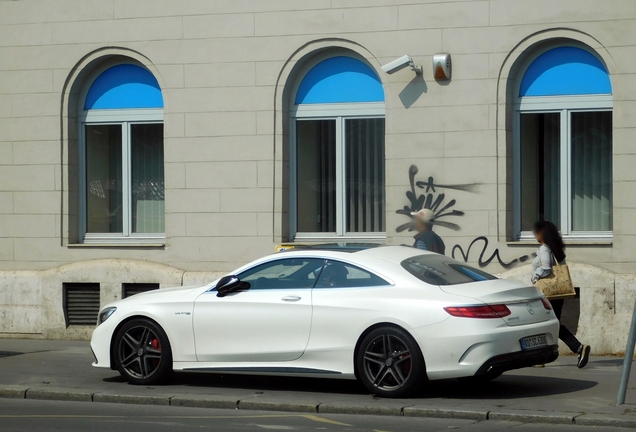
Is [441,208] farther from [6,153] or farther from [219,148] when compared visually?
[6,153]

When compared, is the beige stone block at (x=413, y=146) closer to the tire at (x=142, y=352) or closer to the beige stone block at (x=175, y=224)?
the beige stone block at (x=175, y=224)

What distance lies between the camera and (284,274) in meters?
9.89

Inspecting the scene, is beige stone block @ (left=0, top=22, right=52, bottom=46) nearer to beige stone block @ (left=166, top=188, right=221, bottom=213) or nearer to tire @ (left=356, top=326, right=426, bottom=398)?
beige stone block @ (left=166, top=188, right=221, bottom=213)

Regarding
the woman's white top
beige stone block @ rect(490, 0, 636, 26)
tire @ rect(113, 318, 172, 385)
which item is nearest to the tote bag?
the woman's white top

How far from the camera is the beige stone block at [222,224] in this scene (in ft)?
47.4

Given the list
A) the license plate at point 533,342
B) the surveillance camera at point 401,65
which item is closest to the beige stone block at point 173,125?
the surveillance camera at point 401,65

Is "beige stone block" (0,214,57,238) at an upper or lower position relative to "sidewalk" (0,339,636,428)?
upper

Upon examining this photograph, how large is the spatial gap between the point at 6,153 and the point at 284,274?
730cm

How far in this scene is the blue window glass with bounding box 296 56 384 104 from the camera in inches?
566

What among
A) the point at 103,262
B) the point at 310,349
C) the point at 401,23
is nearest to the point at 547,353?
the point at 310,349

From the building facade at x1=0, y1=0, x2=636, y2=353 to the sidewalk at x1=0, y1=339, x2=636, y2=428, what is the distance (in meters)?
2.53

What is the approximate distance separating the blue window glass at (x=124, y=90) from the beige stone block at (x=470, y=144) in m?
4.45

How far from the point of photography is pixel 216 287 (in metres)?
9.99

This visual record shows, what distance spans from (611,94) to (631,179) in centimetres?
118
